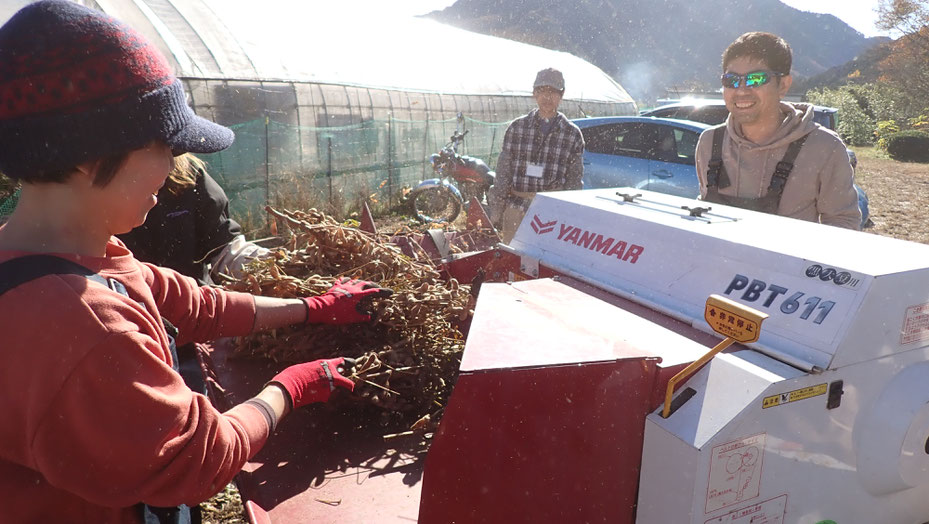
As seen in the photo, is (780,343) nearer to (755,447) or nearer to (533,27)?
(755,447)

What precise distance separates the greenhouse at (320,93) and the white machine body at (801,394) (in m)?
7.65

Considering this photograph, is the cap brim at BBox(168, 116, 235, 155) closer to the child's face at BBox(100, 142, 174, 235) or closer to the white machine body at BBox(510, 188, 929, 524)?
the child's face at BBox(100, 142, 174, 235)

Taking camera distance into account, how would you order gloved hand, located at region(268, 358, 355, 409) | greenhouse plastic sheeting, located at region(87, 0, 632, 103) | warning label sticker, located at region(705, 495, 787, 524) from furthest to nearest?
greenhouse plastic sheeting, located at region(87, 0, 632, 103) → gloved hand, located at region(268, 358, 355, 409) → warning label sticker, located at region(705, 495, 787, 524)

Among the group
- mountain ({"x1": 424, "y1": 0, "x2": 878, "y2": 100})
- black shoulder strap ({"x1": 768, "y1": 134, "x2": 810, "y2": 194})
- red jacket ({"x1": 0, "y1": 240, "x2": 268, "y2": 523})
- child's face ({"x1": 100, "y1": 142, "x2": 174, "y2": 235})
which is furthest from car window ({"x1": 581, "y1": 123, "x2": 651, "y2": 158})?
mountain ({"x1": 424, "y1": 0, "x2": 878, "y2": 100})

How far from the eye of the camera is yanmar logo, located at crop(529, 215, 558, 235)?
2.25 m

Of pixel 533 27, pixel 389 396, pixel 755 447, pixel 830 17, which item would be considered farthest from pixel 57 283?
pixel 830 17

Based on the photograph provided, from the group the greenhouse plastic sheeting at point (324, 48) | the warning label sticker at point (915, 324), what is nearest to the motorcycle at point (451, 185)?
the greenhouse plastic sheeting at point (324, 48)

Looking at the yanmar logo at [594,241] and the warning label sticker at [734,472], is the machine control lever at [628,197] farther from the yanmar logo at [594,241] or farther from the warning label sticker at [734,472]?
the warning label sticker at [734,472]

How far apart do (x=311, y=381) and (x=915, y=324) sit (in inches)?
59.3

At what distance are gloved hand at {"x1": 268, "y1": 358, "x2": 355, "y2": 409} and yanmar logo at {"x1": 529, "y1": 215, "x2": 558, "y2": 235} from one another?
38.4 inches

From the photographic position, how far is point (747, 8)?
115 meters

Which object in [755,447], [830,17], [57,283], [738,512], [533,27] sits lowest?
[738,512]

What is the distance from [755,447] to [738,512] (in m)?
0.16

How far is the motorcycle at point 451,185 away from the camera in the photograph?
352 inches
